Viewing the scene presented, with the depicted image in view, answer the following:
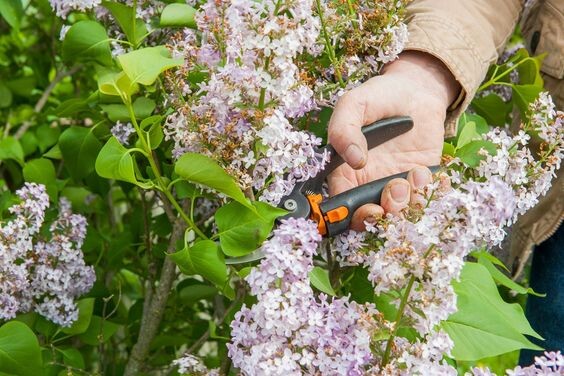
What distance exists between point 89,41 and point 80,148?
0.24 m

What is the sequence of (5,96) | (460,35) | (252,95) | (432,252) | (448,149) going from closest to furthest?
(432,252) → (252,95) → (448,149) → (460,35) → (5,96)

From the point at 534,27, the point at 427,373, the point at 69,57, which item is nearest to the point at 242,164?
the point at 427,373

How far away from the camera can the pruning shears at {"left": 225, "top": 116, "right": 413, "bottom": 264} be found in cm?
123

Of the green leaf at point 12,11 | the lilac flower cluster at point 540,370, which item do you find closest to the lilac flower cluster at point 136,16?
the green leaf at point 12,11

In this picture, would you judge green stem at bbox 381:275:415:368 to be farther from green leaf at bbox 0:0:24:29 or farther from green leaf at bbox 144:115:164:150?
green leaf at bbox 0:0:24:29

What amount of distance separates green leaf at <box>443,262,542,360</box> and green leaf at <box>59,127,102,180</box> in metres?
0.80

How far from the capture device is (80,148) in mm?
1659

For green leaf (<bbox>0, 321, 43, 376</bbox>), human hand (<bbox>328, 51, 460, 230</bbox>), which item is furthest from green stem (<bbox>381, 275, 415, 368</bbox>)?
green leaf (<bbox>0, 321, 43, 376</bbox>)

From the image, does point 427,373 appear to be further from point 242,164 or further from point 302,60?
point 302,60

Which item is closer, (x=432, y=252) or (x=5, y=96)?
(x=432, y=252)

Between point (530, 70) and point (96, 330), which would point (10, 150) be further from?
point (530, 70)

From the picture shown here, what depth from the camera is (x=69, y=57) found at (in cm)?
157

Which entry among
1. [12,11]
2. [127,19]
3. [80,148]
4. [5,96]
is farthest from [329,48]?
[5,96]

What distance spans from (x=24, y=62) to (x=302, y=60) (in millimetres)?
1342
